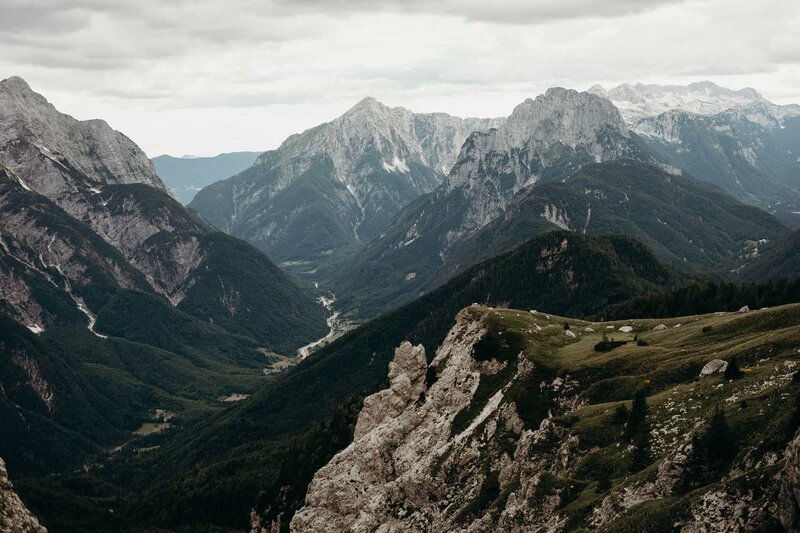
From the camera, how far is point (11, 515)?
142375 millimetres

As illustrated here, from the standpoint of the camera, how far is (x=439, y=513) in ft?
404

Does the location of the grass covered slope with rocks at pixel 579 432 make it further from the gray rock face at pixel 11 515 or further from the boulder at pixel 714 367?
the gray rock face at pixel 11 515

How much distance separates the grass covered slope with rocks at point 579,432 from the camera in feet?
259

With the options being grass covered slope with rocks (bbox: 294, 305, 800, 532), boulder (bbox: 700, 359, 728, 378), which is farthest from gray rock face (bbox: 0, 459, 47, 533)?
boulder (bbox: 700, 359, 728, 378)

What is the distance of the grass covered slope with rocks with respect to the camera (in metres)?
78.9

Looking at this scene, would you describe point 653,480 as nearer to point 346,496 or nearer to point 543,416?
point 543,416

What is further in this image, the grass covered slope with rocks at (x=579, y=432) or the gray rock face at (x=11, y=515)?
the gray rock face at (x=11, y=515)

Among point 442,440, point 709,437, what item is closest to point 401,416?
point 442,440

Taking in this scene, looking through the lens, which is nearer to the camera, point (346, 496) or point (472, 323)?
point (346, 496)

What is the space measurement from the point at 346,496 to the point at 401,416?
63.0 feet

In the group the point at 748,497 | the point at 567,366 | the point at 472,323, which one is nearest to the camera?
the point at 748,497

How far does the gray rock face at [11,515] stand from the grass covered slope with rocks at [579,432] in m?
51.2

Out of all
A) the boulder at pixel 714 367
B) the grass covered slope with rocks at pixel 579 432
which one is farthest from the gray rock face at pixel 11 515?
the boulder at pixel 714 367

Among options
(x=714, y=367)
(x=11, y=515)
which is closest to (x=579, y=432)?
(x=714, y=367)
